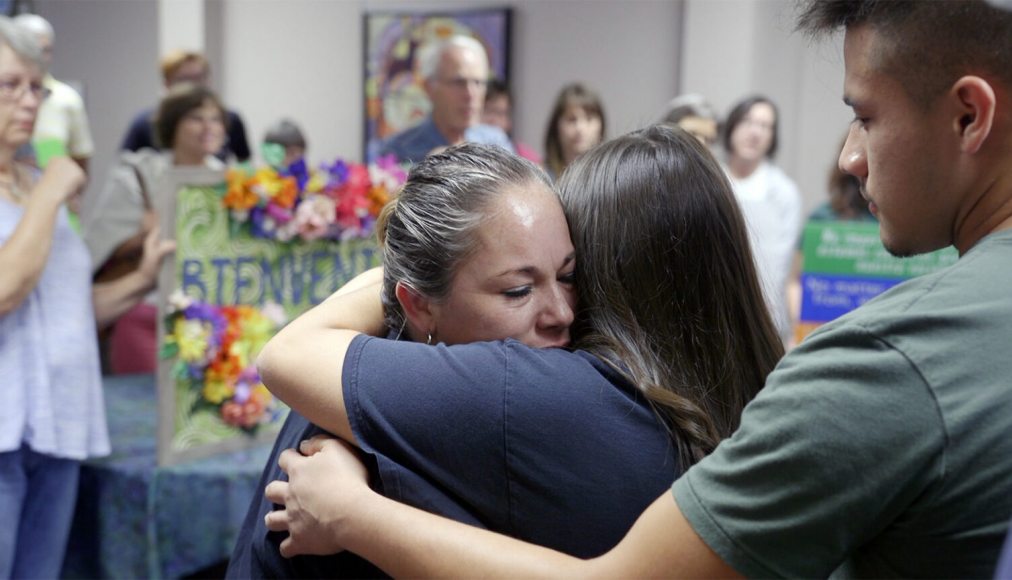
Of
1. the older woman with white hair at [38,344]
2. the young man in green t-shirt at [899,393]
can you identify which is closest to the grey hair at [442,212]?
the young man in green t-shirt at [899,393]

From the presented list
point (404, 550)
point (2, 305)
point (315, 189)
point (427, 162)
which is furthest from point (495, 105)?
point (404, 550)

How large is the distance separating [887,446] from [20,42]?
2192 millimetres

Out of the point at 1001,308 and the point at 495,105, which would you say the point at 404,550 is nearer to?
the point at 1001,308

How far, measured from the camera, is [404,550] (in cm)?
106

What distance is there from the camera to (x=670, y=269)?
1279mm

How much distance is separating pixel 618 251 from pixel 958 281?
48 centimetres

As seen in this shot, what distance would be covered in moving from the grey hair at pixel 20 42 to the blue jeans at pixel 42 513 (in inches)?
35.3

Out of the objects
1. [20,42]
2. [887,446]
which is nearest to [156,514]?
[20,42]

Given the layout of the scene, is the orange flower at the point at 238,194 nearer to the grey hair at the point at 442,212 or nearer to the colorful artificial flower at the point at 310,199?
the colorful artificial flower at the point at 310,199

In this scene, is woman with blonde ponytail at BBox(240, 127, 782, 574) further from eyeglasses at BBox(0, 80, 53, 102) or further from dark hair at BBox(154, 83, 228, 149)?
dark hair at BBox(154, 83, 228, 149)

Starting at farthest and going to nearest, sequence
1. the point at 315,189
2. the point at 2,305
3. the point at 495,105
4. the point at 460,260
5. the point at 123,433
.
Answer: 1. the point at 495,105
2. the point at 123,433
3. the point at 315,189
4. the point at 2,305
5. the point at 460,260

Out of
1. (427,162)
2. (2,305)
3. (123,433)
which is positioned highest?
(427,162)

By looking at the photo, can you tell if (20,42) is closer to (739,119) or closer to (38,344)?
(38,344)

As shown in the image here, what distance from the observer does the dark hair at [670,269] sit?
1266 mm
